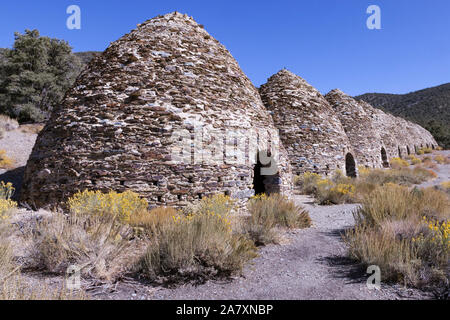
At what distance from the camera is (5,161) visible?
11.5 metres

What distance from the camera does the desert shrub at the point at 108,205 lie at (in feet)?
13.4

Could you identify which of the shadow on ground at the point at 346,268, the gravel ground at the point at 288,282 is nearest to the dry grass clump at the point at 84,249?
the gravel ground at the point at 288,282

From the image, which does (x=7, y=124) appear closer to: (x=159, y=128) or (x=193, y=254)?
(x=159, y=128)

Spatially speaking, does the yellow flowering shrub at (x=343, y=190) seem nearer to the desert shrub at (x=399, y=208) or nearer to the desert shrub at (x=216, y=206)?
the desert shrub at (x=399, y=208)

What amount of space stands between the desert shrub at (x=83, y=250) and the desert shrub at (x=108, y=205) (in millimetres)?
619

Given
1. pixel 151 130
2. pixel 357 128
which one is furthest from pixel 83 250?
pixel 357 128

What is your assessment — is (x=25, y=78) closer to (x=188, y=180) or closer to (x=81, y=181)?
(x=81, y=181)

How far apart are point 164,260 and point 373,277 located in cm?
251

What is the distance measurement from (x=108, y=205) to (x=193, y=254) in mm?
2111

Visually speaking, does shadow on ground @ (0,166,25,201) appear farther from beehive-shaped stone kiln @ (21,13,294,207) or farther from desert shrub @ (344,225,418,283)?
desert shrub @ (344,225,418,283)

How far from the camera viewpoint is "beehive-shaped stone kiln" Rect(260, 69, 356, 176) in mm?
11508

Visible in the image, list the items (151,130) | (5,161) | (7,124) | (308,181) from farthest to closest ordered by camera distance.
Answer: (7,124)
(5,161)
(308,181)
(151,130)

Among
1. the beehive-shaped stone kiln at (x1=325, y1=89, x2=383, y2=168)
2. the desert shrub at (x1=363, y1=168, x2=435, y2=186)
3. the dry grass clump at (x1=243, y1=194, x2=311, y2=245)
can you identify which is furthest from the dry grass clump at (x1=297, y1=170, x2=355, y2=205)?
the beehive-shaped stone kiln at (x1=325, y1=89, x2=383, y2=168)

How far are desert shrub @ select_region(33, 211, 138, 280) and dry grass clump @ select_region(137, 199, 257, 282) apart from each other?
33 cm
